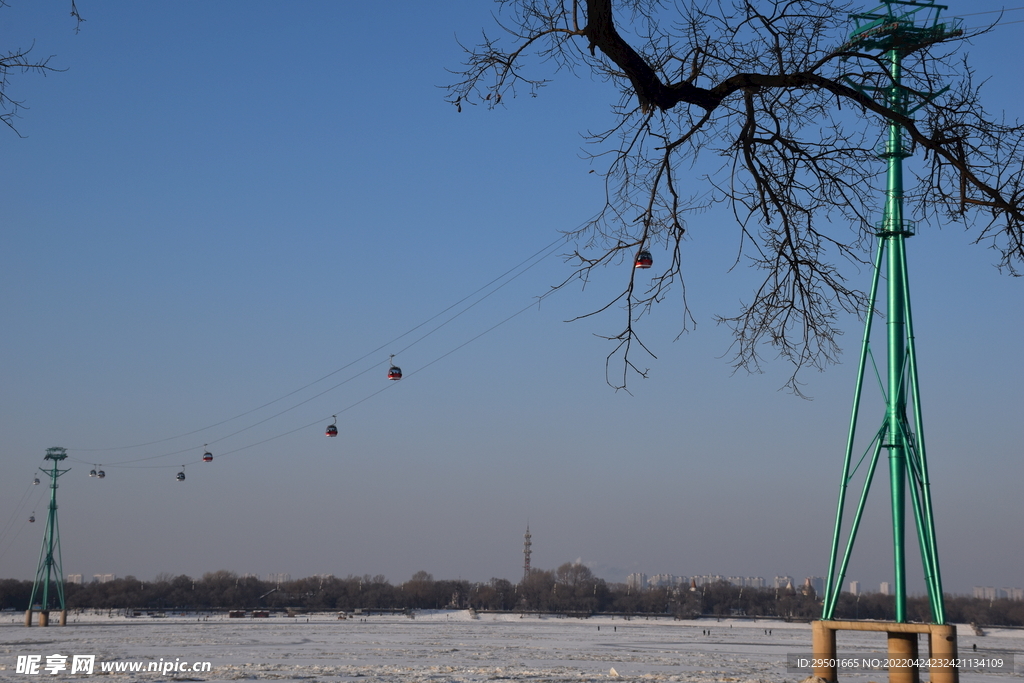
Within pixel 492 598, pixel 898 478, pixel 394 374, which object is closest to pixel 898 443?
pixel 898 478

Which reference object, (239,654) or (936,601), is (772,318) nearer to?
(936,601)

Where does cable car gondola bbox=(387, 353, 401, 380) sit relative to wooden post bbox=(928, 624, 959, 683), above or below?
above

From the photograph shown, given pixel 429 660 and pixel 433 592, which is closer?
pixel 429 660

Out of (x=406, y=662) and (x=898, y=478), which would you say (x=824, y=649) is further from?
(x=406, y=662)

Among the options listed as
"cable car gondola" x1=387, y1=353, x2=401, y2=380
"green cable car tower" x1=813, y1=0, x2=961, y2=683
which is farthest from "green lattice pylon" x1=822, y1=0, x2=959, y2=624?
"cable car gondola" x1=387, y1=353, x2=401, y2=380

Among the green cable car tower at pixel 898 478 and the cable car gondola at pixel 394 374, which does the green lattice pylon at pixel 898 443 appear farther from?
the cable car gondola at pixel 394 374

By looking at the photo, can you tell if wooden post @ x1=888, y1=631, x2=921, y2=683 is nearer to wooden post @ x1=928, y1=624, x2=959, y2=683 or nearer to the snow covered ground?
wooden post @ x1=928, y1=624, x2=959, y2=683

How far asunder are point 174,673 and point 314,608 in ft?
352

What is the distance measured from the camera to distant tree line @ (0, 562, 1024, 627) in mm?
119375

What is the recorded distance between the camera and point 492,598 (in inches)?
5733

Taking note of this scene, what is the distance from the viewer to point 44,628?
52.8 meters

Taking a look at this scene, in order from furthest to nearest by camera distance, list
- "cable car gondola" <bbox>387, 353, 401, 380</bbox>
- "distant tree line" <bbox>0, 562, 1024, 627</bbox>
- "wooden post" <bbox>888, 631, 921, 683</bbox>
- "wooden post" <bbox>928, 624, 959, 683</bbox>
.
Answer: "distant tree line" <bbox>0, 562, 1024, 627</bbox>, "cable car gondola" <bbox>387, 353, 401, 380</bbox>, "wooden post" <bbox>888, 631, 921, 683</bbox>, "wooden post" <bbox>928, 624, 959, 683</bbox>

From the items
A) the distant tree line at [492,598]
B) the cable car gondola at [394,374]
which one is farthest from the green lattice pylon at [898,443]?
the distant tree line at [492,598]

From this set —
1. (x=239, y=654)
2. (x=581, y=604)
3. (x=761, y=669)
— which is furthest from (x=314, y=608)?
(x=761, y=669)
